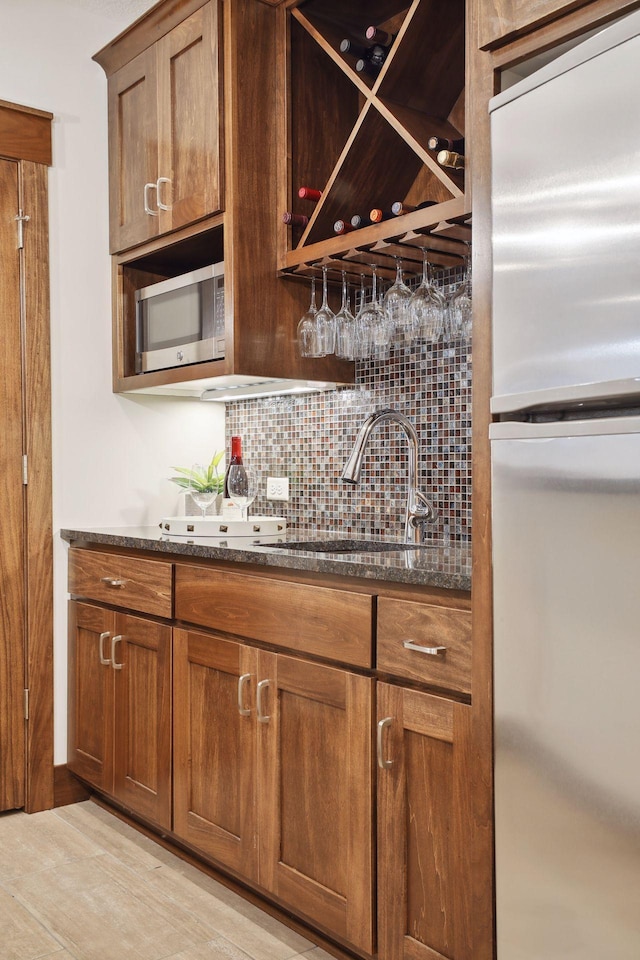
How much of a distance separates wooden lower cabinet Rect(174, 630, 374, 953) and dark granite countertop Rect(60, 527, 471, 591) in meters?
0.22

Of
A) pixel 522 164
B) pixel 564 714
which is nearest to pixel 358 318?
pixel 522 164

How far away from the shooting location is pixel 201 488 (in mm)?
2941

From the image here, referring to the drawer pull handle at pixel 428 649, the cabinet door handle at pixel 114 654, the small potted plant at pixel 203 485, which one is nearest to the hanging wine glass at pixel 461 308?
the drawer pull handle at pixel 428 649

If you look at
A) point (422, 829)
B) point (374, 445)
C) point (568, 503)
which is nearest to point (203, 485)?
point (374, 445)

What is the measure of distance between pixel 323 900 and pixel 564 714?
869 millimetres

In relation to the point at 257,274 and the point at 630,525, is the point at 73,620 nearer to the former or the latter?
the point at 257,274

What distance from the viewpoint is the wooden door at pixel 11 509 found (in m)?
2.80

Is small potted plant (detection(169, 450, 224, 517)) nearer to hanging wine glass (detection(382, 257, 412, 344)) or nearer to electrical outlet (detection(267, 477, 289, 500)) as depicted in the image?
electrical outlet (detection(267, 477, 289, 500))

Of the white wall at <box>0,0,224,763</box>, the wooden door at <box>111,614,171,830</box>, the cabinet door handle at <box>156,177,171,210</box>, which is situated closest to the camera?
the wooden door at <box>111,614,171,830</box>

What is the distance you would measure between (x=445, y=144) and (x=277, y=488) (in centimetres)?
135

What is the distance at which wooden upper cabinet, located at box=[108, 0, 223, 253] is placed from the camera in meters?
2.48

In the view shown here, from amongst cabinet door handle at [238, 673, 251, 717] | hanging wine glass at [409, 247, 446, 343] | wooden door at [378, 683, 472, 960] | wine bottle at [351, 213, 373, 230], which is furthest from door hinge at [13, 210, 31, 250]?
wooden door at [378, 683, 472, 960]

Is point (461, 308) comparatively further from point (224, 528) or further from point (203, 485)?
point (203, 485)

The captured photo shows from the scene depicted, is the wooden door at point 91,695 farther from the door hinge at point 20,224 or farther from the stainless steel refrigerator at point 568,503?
the stainless steel refrigerator at point 568,503
